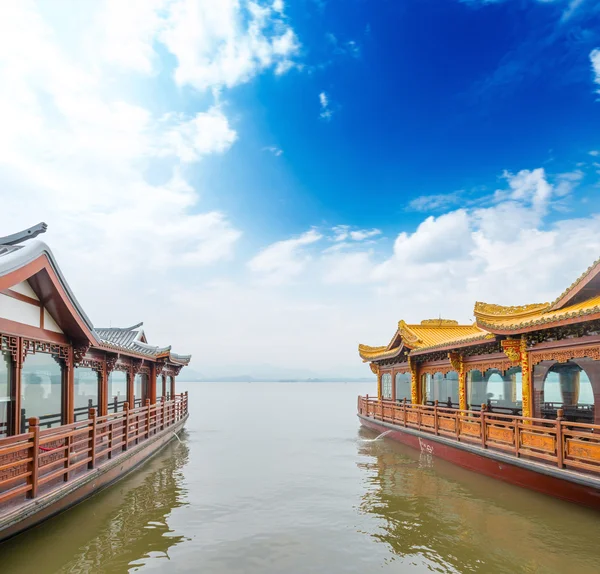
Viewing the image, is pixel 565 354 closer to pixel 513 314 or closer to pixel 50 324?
pixel 513 314

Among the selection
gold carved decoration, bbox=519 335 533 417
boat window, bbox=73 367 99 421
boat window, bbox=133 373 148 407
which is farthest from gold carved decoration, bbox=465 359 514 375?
boat window, bbox=133 373 148 407

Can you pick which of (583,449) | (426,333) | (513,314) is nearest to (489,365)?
(513,314)

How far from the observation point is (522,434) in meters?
10.5

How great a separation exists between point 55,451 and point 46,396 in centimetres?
272

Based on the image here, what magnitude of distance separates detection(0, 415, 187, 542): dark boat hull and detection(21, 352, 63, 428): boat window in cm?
156

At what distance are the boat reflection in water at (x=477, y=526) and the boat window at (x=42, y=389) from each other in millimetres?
6644

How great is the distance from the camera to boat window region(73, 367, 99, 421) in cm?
1193

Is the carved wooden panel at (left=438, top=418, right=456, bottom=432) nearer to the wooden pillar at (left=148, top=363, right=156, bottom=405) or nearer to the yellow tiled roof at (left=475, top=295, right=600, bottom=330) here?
the yellow tiled roof at (left=475, top=295, right=600, bottom=330)

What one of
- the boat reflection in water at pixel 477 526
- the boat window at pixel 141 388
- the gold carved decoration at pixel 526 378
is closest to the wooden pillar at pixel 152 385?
the boat window at pixel 141 388

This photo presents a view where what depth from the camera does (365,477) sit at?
41.3ft

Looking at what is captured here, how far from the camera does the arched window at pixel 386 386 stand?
2312cm

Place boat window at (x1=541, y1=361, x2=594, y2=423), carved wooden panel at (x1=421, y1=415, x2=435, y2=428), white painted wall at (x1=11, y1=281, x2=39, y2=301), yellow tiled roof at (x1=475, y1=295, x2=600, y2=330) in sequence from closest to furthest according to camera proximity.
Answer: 1. white painted wall at (x1=11, y1=281, x2=39, y2=301)
2. yellow tiled roof at (x1=475, y1=295, x2=600, y2=330)
3. boat window at (x1=541, y1=361, x2=594, y2=423)
4. carved wooden panel at (x1=421, y1=415, x2=435, y2=428)

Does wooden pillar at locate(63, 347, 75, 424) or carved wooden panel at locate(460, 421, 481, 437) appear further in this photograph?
carved wooden panel at locate(460, 421, 481, 437)

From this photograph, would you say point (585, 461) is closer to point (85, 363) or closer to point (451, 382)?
point (451, 382)
